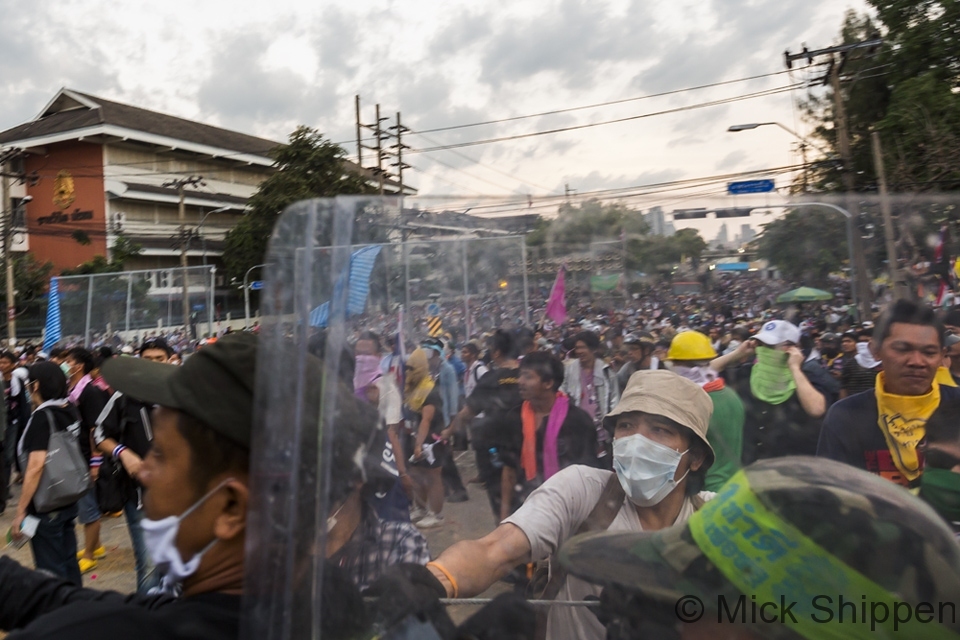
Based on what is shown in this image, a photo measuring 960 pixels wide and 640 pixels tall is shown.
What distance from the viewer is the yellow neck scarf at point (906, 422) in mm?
1231

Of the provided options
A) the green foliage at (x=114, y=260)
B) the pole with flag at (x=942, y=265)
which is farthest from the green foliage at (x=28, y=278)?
the pole with flag at (x=942, y=265)

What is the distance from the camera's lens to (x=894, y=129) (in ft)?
69.5

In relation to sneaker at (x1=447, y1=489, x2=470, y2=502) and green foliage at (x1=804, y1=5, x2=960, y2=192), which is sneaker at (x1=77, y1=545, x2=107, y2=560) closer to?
sneaker at (x1=447, y1=489, x2=470, y2=502)

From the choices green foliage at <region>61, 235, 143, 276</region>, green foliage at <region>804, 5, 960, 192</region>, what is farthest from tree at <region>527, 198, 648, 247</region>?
green foliage at <region>61, 235, 143, 276</region>

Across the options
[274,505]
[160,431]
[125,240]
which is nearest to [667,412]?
[274,505]

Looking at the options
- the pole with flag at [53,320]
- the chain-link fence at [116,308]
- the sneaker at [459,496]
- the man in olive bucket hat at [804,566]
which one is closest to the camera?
the man in olive bucket hat at [804,566]

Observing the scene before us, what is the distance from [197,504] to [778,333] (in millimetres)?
1130

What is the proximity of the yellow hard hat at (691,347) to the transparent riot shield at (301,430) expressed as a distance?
68 centimetres

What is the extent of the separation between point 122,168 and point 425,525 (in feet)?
143

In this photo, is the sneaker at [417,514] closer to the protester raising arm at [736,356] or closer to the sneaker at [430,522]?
the sneaker at [430,522]

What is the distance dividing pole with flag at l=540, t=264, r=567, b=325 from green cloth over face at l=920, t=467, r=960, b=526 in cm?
66

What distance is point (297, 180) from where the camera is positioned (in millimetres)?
32312

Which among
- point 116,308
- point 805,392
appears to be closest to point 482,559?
point 805,392

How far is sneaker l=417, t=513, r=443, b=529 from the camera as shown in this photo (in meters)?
1.14
